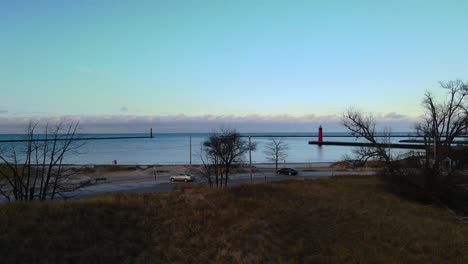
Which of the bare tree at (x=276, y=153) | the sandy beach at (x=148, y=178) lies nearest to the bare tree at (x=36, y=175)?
the sandy beach at (x=148, y=178)

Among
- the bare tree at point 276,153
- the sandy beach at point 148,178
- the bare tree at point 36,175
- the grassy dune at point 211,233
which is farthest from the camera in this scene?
the bare tree at point 276,153

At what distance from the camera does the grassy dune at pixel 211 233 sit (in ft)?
29.3

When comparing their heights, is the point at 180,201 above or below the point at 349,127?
below

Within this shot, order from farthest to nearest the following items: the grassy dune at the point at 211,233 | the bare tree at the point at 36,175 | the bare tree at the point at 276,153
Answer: the bare tree at the point at 276,153, the bare tree at the point at 36,175, the grassy dune at the point at 211,233

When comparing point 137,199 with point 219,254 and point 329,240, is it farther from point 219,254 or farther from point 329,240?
point 329,240

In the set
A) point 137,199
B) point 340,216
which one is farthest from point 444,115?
point 137,199

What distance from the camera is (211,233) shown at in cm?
1059

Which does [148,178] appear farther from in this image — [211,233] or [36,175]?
[211,233]

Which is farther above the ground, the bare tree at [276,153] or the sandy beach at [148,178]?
the bare tree at [276,153]

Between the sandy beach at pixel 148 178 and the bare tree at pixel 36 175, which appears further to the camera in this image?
the sandy beach at pixel 148 178

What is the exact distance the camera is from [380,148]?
24.5m

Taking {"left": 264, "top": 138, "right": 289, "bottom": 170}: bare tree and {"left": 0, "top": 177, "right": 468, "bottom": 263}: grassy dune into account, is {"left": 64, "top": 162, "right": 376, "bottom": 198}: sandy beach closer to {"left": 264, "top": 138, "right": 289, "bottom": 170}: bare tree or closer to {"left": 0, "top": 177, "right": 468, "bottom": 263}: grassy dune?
{"left": 264, "top": 138, "right": 289, "bottom": 170}: bare tree

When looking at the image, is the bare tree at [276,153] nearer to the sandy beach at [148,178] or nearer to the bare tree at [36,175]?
the sandy beach at [148,178]

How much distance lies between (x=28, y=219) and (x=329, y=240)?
908cm
